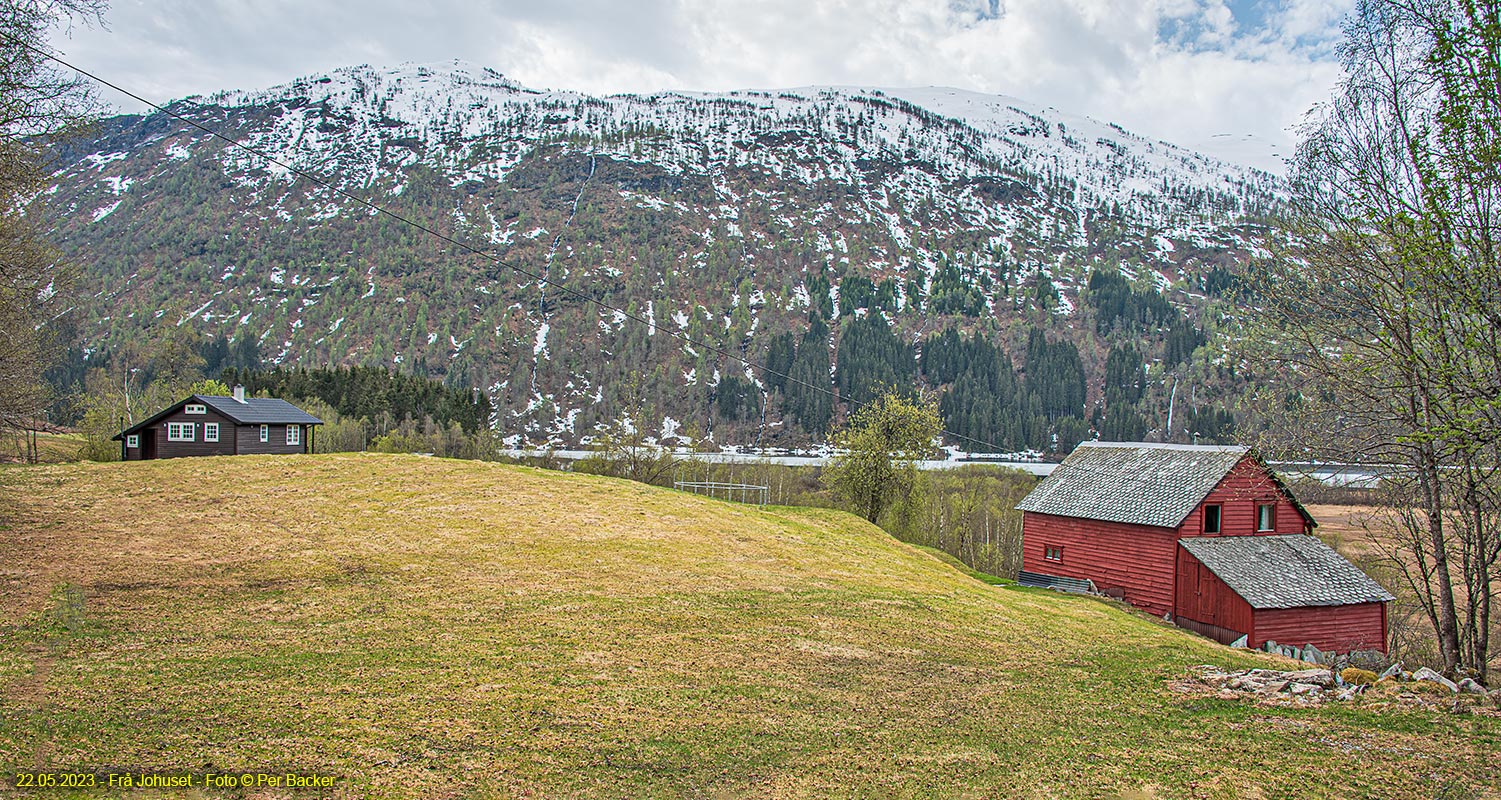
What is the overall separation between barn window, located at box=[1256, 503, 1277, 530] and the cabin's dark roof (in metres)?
56.4

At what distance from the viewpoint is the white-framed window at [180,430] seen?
50938 mm

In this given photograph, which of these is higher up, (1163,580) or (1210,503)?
(1210,503)

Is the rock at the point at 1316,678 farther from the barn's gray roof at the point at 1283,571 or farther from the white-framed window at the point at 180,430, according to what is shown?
the white-framed window at the point at 180,430

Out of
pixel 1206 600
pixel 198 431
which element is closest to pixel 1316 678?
pixel 1206 600

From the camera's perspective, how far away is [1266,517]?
38031mm

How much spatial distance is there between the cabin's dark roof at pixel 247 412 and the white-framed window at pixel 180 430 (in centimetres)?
79

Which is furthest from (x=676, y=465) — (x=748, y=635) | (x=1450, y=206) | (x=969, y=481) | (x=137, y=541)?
(x=1450, y=206)

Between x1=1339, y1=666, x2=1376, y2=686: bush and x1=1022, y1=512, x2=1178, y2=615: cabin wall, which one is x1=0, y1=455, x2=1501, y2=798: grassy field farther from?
x1=1022, y1=512, x2=1178, y2=615: cabin wall

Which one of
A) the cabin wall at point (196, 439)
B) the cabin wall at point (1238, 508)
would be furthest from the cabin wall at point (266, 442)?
the cabin wall at point (1238, 508)

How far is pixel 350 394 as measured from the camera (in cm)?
10162

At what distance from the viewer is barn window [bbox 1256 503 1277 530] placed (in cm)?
3774

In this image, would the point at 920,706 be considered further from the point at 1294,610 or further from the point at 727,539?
the point at 1294,610

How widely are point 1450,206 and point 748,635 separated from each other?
13220 millimetres

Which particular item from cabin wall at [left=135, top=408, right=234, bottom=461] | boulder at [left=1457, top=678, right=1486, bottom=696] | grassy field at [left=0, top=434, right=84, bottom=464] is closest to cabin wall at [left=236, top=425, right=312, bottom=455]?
cabin wall at [left=135, top=408, right=234, bottom=461]
